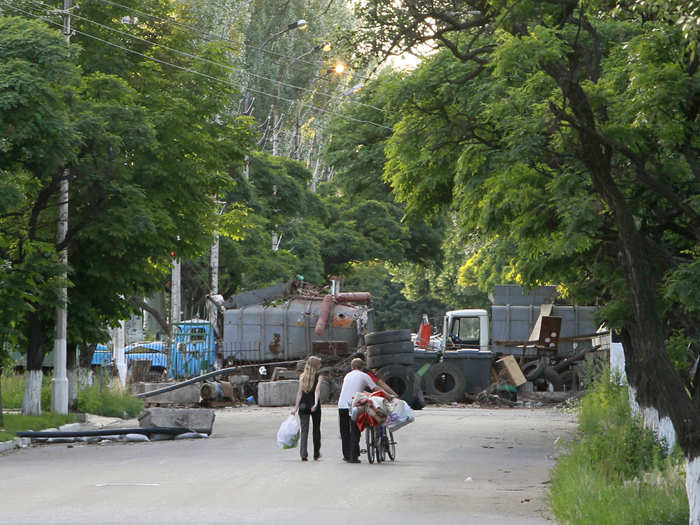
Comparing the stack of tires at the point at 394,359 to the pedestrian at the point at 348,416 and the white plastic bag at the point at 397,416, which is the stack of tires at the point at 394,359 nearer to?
the white plastic bag at the point at 397,416

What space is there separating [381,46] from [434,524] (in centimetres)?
559

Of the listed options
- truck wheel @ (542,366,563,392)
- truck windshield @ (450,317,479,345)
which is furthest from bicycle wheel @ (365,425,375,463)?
truck windshield @ (450,317,479,345)

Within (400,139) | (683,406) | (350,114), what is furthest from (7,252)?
(683,406)

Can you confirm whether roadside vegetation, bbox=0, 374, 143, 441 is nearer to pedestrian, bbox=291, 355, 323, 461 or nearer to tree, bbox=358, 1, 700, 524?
pedestrian, bbox=291, 355, 323, 461

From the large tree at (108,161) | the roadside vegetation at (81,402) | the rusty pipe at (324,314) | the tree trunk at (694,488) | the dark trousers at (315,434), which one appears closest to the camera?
the tree trunk at (694,488)

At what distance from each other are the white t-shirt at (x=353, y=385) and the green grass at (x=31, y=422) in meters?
7.19

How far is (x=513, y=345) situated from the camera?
42.0 metres

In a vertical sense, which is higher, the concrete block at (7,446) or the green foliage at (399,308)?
the green foliage at (399,308)

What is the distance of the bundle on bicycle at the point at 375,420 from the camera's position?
18.4 meters

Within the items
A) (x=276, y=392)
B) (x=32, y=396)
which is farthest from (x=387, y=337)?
(x=32, y=396)

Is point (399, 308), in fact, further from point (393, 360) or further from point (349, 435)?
point (349, 435)

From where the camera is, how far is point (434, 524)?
11414 mm

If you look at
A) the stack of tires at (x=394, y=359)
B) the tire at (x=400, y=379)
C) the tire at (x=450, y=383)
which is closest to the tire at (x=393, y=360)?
the stack of tires at (x=394, y=359)

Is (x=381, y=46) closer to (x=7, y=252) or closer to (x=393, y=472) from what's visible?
(x=393, y=472)
